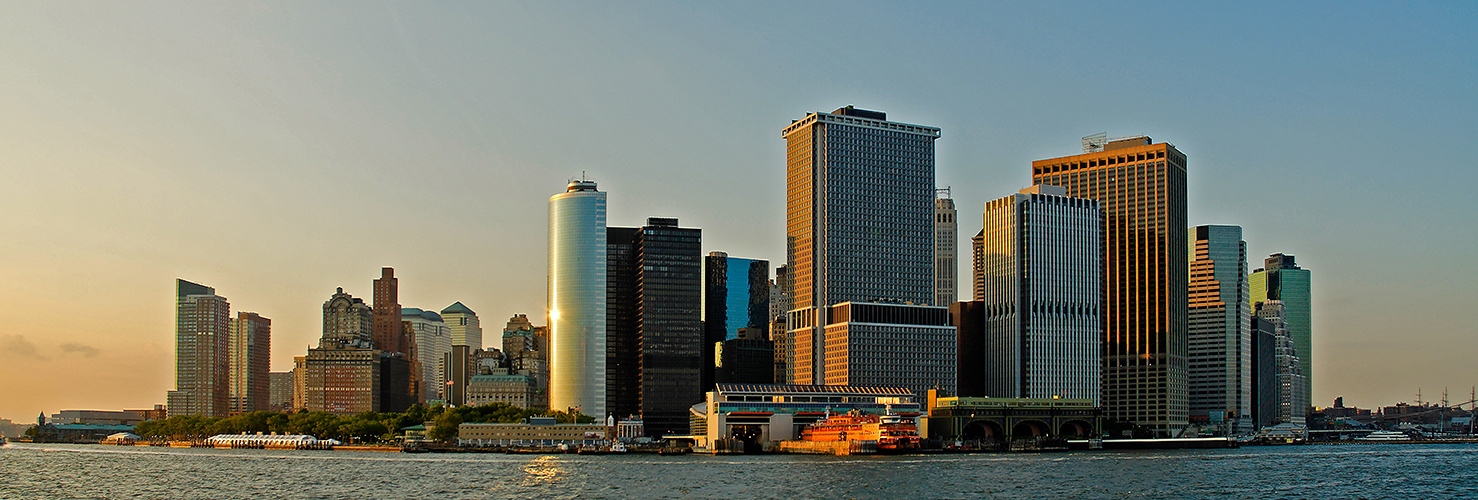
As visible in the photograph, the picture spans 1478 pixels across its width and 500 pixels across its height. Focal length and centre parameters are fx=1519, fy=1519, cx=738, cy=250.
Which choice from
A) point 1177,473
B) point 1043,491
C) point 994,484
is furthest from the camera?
point 1177,473

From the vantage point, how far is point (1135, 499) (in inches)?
5418

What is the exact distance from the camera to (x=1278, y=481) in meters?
168

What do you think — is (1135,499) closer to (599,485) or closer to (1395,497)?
(1395,497)

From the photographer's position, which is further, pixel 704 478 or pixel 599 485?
pixel 704 478

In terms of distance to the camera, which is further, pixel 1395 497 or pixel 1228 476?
pixel 1228 476

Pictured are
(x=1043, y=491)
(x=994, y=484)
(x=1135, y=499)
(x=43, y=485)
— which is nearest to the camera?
(x=1135, y=499)

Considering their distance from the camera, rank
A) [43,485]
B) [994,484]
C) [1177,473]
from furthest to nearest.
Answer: [1177,473], [43,485], [994,484]

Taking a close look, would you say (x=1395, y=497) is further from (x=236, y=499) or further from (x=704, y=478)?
(x=236, y=499)

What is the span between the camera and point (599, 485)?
15875cm

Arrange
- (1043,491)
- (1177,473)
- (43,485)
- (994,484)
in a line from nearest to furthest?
(1043,491) < (994,484) < (43,485) < (1177,473)

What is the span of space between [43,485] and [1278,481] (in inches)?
5384

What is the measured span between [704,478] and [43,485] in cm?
7313

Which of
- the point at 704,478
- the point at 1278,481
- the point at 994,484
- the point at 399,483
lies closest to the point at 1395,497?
the point at 1278,481

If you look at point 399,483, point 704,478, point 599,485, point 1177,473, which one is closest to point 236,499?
point 399,483
